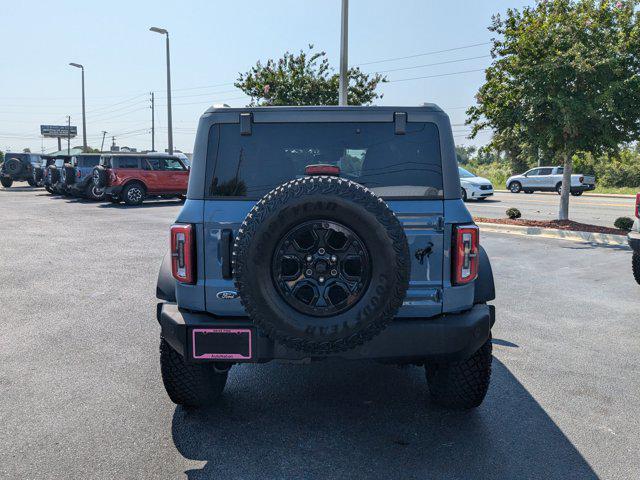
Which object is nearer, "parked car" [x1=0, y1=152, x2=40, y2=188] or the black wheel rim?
the black wheel rim

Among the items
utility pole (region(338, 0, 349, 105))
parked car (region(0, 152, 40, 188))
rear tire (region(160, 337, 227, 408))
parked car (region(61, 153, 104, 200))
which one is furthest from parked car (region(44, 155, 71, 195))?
rear tire (region(160, 337, 227, 408))

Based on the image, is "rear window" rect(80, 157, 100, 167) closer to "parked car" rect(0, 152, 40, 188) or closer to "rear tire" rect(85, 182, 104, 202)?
"rear tire" rect(85, 182, 104, 202)

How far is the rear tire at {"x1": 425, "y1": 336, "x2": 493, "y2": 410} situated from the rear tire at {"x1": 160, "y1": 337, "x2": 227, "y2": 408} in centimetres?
149

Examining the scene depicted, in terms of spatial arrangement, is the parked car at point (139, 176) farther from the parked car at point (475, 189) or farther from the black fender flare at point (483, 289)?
the black fender flare at point (483, 289)

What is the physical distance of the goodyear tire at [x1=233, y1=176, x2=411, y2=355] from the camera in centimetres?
278

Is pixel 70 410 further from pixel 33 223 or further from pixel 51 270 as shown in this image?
pixel 33 223

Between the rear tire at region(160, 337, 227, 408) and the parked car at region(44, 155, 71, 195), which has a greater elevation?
the parked car at region(44, 155, 71, 195)

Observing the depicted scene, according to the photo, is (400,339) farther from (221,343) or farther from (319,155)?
(319,155)

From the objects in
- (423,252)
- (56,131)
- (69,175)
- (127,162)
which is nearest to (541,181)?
(127,162)

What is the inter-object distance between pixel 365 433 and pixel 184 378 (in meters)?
1.17

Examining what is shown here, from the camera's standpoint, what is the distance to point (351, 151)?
129 inches

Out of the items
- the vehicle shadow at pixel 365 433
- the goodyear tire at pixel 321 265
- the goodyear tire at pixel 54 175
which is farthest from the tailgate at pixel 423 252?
the goodyear tire at pixel 54 175

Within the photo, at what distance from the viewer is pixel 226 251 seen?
3094 millimetres

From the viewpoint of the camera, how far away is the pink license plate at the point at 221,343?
3000 millimetres
